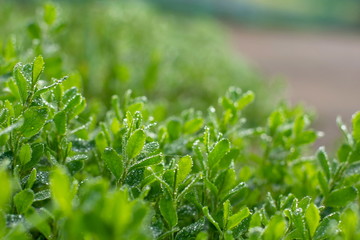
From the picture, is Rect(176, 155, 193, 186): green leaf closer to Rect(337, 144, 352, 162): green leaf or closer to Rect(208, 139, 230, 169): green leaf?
Rect(208, 139, 230, 169): green leaf

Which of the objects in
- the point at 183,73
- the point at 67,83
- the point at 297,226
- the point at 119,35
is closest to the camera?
the point at 297,226

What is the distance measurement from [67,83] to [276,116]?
36 cm

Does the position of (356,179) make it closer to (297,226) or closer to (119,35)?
(297,226)

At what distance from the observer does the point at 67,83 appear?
90 cm

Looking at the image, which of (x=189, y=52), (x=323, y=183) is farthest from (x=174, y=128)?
(x=189, y=52)

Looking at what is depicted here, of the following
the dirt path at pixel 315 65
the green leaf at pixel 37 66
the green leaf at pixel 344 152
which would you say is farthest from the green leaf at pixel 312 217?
the dirt path at pixel 315 65

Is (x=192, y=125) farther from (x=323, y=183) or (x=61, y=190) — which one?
(x=61, y=190)

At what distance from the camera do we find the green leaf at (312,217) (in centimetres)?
57

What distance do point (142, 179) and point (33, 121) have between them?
5.7 inches

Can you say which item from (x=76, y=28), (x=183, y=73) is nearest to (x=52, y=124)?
(x=183, y=73)

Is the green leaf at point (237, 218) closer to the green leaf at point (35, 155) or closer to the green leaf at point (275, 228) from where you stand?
the green leaf at point (275, 228)

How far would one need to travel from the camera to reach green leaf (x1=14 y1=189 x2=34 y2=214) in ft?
1.81

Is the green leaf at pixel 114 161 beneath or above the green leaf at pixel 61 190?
above

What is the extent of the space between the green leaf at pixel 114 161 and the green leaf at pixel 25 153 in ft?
0.30
